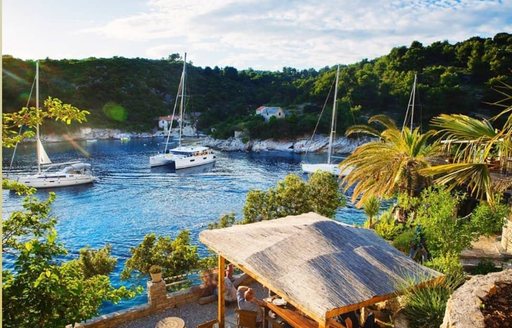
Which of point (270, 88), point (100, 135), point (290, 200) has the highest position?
point (270, 88)

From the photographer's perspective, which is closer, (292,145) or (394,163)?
(394,163)

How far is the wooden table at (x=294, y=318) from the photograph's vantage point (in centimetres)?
539

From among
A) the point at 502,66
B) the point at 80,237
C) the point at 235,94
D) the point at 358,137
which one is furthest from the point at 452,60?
the point at 80,237

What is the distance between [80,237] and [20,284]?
2139 cm

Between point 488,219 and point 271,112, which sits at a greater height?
point 271,112

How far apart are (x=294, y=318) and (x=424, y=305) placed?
1.85m

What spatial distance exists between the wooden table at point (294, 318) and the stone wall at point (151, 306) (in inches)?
100

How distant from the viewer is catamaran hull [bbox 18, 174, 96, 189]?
34125 millimetres

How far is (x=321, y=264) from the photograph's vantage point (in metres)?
4.70

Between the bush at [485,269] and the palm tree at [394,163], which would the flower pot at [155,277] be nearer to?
the palm tree at [394,163]

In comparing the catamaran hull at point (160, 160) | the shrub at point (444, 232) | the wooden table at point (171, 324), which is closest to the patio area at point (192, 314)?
the wooden table at point (171, 324)

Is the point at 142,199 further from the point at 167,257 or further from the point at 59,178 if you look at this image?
the point at 167,257

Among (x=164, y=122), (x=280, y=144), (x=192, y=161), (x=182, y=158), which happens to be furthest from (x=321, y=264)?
(x=164, y=122)

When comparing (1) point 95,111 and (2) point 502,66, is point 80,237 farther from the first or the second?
(1) point 95,111
